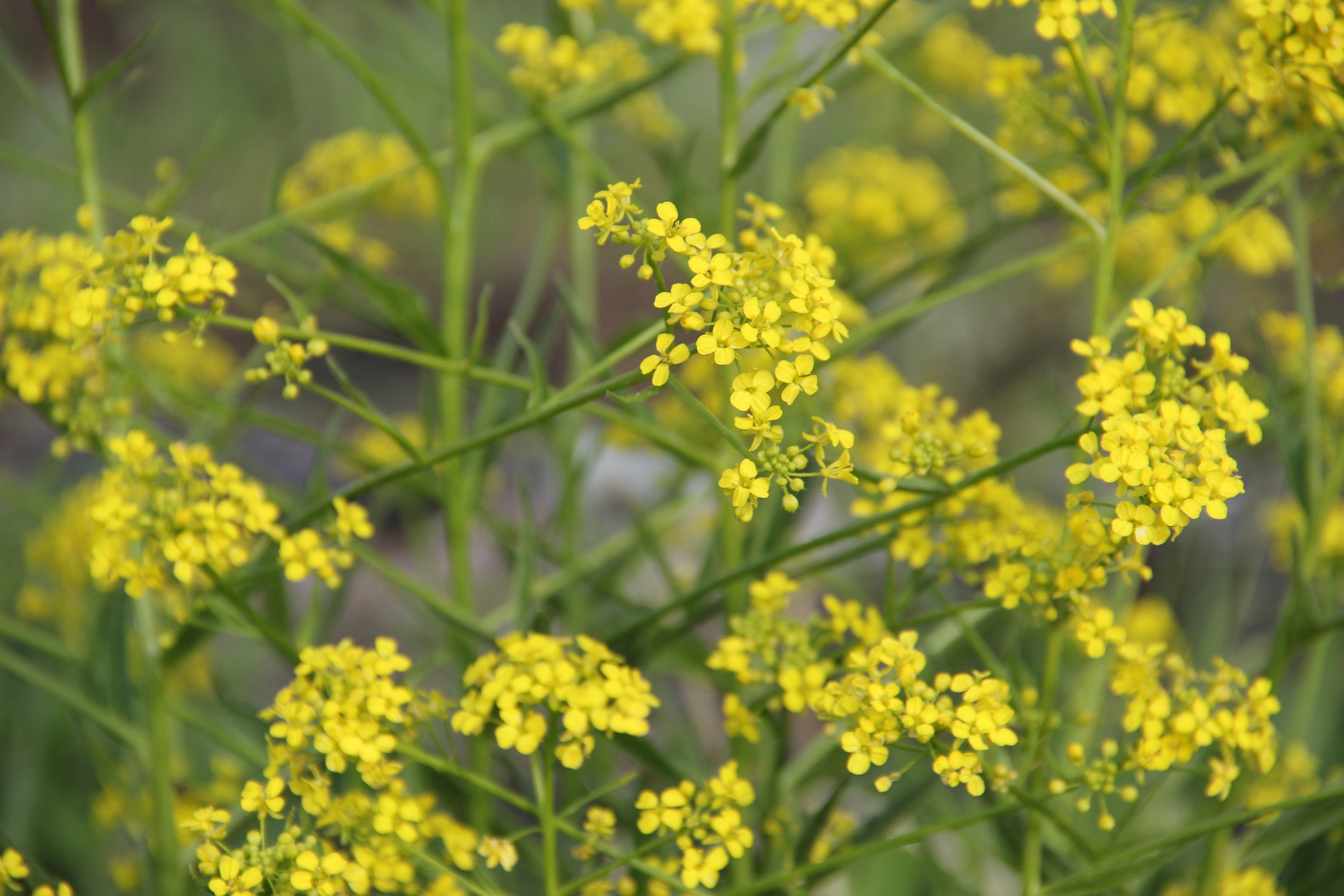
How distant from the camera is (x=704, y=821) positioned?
2.05 ft

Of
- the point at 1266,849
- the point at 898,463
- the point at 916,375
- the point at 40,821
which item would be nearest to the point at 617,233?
the point at 898,463

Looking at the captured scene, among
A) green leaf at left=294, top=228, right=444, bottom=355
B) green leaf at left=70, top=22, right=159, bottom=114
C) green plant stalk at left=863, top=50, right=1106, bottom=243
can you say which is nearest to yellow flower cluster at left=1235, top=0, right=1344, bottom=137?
green plant stalk at left=863, top=50, right=1106, bottom=243

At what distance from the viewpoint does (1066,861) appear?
817 mm

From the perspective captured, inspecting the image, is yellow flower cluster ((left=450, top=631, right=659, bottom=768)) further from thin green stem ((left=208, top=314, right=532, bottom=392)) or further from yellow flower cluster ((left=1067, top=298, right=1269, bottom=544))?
yellow flower cluster ((left=1067, top=298, right=1269, bottom=544))

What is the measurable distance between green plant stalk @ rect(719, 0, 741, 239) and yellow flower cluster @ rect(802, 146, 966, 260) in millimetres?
379

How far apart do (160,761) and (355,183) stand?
0.60m

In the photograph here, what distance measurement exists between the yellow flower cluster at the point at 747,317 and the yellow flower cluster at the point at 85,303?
239mm

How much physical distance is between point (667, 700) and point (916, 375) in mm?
1804

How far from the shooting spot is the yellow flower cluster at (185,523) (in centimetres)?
65

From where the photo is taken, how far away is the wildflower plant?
1.96ft

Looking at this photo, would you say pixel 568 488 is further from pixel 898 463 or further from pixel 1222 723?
pixel 1222 723

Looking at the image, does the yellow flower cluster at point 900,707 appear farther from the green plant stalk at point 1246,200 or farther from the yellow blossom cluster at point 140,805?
the yellow blossom cluster at point 140,805

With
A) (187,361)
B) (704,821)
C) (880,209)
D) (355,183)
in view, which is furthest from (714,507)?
(704,821)

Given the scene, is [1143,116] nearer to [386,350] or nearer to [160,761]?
[386,350]
